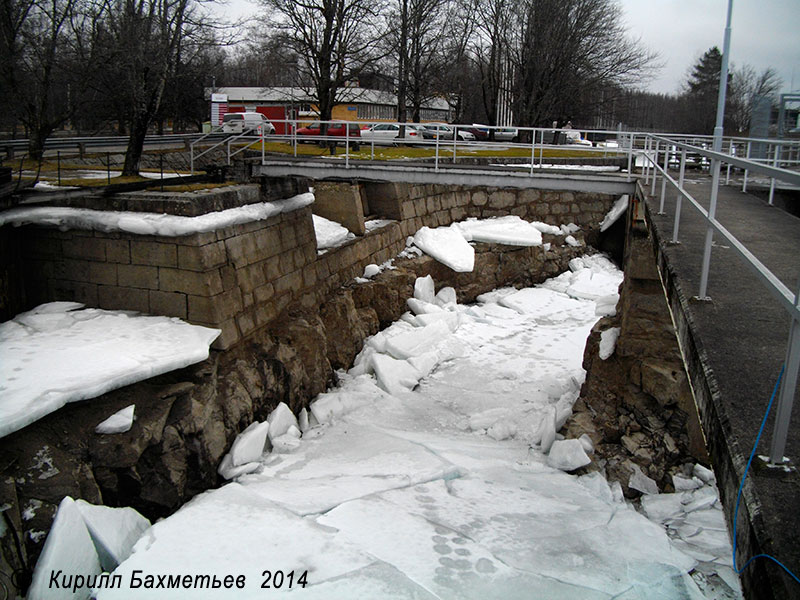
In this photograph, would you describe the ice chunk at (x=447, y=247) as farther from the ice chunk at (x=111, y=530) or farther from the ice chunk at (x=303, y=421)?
the ice chunk at (x=111, y=530)

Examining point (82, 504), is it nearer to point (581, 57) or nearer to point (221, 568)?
point (221, 568)

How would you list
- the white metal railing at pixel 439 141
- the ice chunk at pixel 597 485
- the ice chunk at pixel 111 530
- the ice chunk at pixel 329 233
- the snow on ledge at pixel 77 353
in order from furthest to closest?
the ice chunk at pixel 329 233, the white metal railing at pixel 439 141, the ice chunk at pixel 597 485, the snow on ledge at pixel 77 353, the ice chunk at pixel 111 530

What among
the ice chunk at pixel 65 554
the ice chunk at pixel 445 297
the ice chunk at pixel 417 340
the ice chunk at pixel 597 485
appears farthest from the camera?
the ice chunk at pixel 445 297

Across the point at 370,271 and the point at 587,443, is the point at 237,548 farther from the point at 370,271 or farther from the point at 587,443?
the point at 370,271

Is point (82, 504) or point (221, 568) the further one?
point (82, 504)

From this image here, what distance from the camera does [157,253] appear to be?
1050 cm

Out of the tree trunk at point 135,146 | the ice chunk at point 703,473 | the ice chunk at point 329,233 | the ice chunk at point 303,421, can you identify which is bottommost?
the ice chunk at point 303,421

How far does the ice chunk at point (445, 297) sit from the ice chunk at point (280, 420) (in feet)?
25.0

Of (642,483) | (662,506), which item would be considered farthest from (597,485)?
(662,506)

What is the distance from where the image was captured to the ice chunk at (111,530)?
7.13m

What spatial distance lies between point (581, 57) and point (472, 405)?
67.4 ft

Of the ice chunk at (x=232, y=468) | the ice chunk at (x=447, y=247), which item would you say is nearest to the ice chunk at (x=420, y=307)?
the ice chunk at (x=447, y=247)

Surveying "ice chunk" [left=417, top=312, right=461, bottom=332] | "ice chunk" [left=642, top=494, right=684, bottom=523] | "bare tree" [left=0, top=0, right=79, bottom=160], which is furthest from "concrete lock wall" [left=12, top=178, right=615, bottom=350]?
"ice chunk" [left=642, top=494, right=684, bottom=523]

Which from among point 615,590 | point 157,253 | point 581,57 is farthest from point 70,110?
point 581,57
